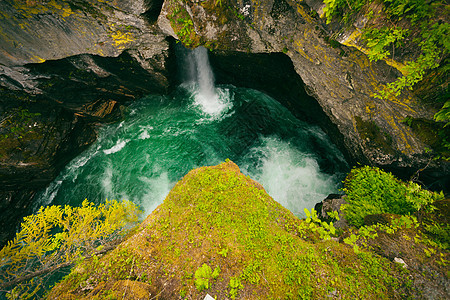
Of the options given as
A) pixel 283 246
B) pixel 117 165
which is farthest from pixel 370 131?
pixel 117 165

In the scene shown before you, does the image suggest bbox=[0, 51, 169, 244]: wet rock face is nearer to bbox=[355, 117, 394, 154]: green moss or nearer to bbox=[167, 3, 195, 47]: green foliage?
bbox=[167, 3, 195, 47]: green foliage

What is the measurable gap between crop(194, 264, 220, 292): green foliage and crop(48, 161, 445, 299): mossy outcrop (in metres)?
0.02

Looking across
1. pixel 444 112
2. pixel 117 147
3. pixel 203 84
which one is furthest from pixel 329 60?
pixel 117 147

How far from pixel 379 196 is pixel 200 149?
9589 mm

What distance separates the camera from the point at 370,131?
7.49 m

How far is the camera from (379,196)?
20.1 feet

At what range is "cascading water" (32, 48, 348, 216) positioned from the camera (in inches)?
422

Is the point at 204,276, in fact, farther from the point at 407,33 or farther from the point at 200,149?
the point at 200,149

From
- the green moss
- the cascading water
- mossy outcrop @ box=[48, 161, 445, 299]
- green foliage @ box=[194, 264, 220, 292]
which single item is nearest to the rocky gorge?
the green moss

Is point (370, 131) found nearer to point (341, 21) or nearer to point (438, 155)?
point (438, 155)

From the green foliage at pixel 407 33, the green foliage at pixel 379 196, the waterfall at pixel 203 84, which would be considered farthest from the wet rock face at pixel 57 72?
the green foliage at pixel 379 196

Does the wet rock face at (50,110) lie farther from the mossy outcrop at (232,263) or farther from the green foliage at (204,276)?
the green foliage at (204,276)

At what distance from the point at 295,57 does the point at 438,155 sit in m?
6.84

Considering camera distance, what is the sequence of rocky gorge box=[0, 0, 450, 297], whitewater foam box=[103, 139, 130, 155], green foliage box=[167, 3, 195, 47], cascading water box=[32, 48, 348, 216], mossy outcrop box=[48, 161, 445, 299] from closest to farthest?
mossy outcrop box=[48, 161, 445, 299], rocky gorge box=[0, 0, 450, 297], green foliage box=[167, 3, 195, 47], cascading water box=[32, 48, 348, 216], whitewater foam box=[103, 139, 130, 155]
